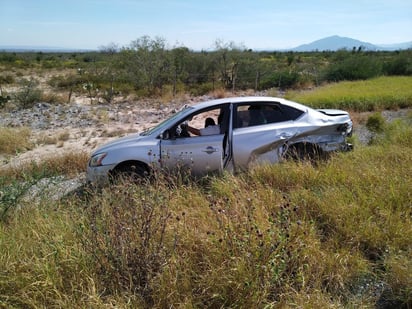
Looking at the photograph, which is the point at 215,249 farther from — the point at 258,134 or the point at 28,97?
the point at 28,97

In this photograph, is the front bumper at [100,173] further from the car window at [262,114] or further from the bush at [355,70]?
the bush at [355,70]

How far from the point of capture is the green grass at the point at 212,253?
2.42m

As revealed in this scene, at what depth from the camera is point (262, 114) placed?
5.20m

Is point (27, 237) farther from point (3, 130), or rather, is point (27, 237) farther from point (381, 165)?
point (3, 130)

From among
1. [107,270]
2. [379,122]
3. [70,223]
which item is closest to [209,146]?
[70,223]

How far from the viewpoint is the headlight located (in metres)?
4.96

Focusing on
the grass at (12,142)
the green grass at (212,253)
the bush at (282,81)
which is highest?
the bush at (282,81)

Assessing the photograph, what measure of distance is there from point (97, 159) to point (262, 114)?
2.87m

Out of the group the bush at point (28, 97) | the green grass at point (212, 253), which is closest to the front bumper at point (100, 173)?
the green grass at point (212, 253)

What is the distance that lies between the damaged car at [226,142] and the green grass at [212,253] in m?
1.20

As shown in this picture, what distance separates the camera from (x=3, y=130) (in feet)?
32.5

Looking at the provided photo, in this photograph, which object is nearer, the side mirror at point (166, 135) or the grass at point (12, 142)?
the side mirror at point (166, 135)

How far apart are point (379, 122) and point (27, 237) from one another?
9570 millimetres

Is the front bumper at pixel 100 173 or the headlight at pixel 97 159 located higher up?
the headlight at pixel 97 159
